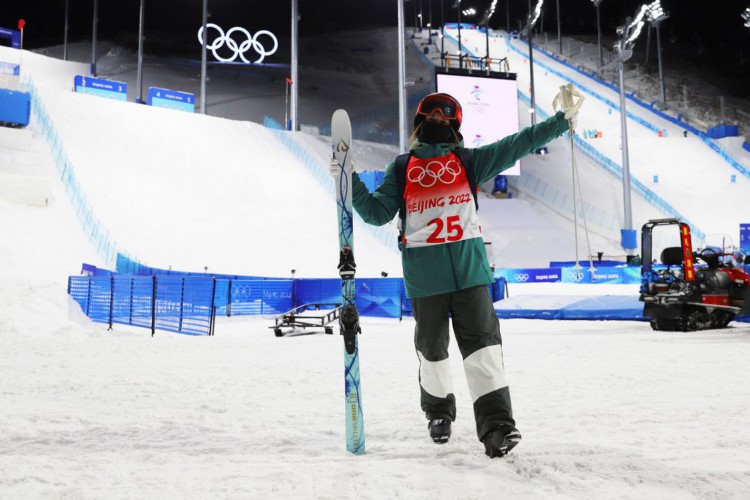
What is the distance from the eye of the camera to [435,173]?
3.27 m

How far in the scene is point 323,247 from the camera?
22422 millimetres

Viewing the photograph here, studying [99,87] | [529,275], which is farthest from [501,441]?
[99,87]

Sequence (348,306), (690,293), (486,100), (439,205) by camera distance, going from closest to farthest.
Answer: (348,306) < (439,205) < (690,293) < (486,100)

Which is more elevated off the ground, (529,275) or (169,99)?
(169,99)

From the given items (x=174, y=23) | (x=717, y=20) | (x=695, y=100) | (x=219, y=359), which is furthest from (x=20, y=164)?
(x=717, y=20)

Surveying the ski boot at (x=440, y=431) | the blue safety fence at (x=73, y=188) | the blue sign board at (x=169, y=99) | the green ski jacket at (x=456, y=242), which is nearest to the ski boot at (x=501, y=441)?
the ski boot at (x=440, y=431)

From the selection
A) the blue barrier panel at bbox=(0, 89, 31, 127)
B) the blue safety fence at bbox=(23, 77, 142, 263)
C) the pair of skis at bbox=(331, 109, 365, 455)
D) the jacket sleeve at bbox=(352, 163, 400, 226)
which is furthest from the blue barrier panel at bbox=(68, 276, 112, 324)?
the blue barrier panel at bbox=(0, 89, 31, 127)

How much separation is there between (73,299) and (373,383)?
9304mm

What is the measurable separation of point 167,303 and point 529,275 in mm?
14194

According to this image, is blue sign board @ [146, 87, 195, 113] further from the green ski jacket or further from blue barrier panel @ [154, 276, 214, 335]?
the green ski jacket

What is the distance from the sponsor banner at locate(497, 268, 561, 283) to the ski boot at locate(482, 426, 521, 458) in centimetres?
1905

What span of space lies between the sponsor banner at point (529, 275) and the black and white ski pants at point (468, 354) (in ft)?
61.3

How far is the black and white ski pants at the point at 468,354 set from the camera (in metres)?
2.96

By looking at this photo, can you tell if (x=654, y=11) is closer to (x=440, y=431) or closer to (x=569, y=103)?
(x=569, y=103)
